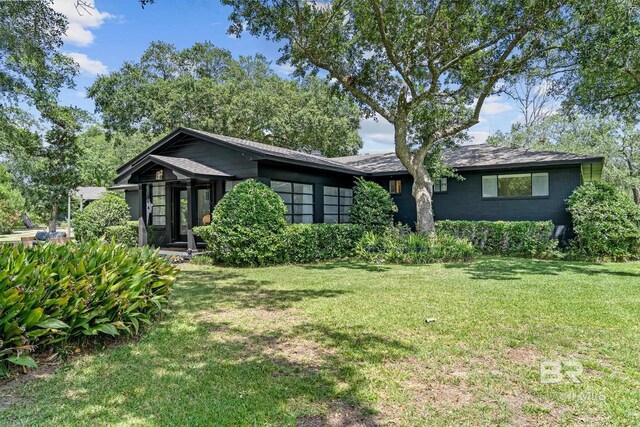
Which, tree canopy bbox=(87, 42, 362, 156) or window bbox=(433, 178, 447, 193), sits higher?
tree canopy bbox=(87, 42, 362, 156)

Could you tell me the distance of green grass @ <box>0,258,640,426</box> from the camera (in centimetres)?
279

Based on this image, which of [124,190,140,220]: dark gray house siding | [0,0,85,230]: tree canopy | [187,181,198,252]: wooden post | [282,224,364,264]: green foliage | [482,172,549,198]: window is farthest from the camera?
[124,190,140,220]: dark gray house siding

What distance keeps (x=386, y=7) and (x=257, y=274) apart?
8130 millimetres

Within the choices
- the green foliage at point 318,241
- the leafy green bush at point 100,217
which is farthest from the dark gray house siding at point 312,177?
the leafy green bush at point 100,217

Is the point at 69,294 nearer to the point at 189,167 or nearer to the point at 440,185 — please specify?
the point at 189,167

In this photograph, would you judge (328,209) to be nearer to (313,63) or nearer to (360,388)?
(313,63)

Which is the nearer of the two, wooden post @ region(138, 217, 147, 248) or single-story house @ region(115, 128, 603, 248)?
single-story house @ region(115, 128, 603, 248)

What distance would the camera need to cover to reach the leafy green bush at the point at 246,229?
1011cm

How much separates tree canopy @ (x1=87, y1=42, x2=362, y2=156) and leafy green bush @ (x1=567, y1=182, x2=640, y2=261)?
12572 mm

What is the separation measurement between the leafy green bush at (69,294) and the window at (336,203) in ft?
32.1

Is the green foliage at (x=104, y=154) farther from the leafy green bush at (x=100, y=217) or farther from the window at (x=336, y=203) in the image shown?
the window at (x=336, y=203)

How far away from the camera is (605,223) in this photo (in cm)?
1121

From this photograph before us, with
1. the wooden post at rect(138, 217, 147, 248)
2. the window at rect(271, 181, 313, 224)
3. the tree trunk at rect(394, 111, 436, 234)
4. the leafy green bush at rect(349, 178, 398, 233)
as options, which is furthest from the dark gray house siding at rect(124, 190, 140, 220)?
the tree trunk at rect(394, 111, 436, 234)

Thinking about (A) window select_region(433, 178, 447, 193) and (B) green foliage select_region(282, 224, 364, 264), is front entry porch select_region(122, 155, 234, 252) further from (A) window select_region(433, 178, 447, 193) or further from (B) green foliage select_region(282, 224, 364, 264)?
(A) window select_region(433, 178, 447, 193)
